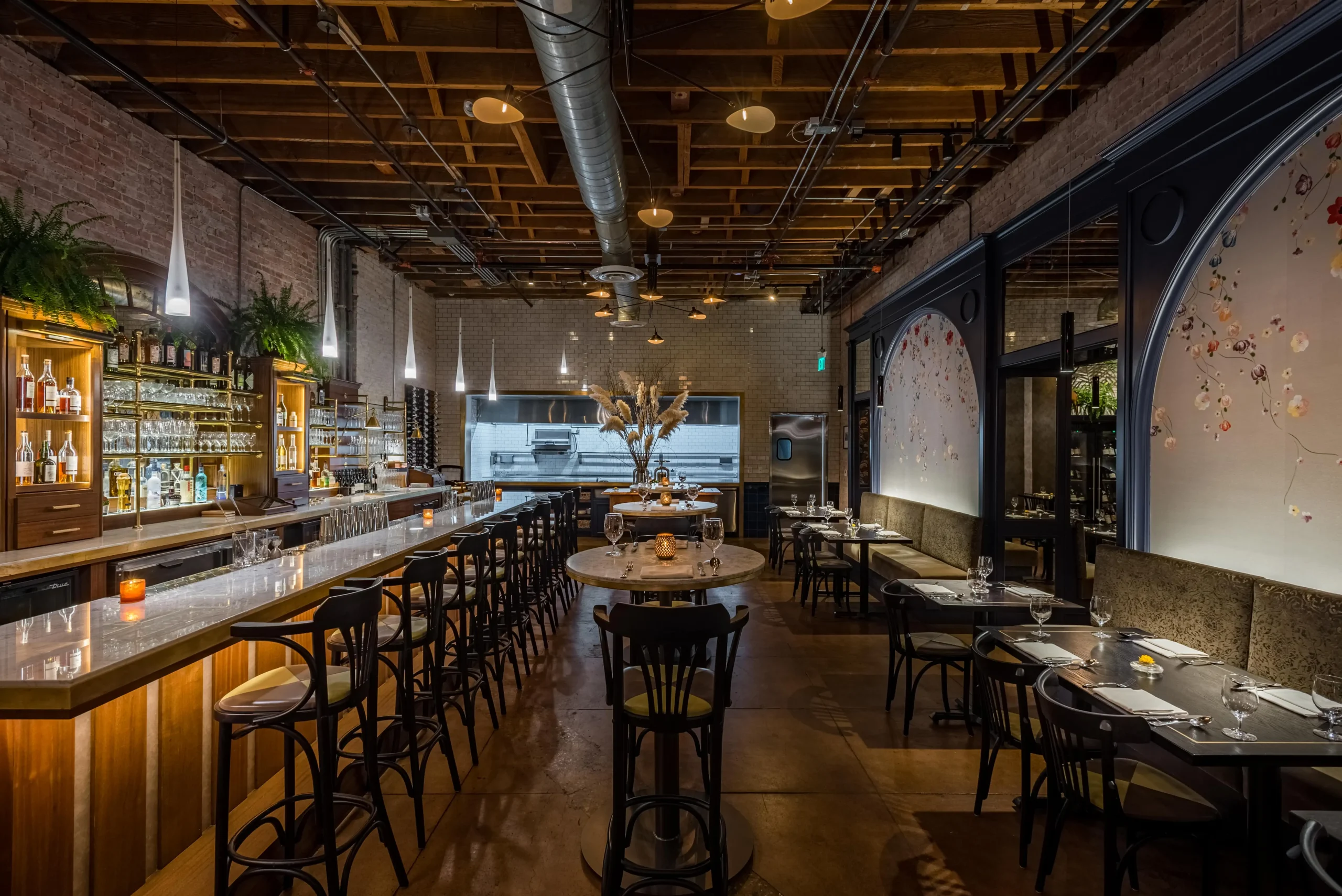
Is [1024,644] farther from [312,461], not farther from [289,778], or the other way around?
[312,461]

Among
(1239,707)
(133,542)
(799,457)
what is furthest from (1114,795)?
(799,457)

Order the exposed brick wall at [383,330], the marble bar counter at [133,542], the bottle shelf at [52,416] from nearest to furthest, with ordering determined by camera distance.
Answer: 1. the marble bar counter at [133,542]
2. the bottle shelf at [52,416]
3. the exposed brick wall at [383,330]

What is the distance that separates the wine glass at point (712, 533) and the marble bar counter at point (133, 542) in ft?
11.8

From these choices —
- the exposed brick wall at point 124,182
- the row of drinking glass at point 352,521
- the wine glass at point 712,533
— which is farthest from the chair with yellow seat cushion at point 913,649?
the exposed brick wall at point 124,182

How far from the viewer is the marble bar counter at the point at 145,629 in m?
1.74

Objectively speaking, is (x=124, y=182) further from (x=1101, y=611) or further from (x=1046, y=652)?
(x=1101, y=611)

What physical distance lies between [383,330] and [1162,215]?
8967 millimetres

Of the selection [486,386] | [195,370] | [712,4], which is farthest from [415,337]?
[712,4]

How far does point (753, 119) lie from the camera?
3.84m

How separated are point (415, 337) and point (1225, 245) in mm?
10195

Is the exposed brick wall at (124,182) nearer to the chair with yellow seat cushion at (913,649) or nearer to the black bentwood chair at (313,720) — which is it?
the black bentwood chair at (313,720)

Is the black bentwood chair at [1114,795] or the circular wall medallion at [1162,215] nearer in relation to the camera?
the black bentwood chair at [1114,795]

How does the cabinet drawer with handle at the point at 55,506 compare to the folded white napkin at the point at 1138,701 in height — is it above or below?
A: above

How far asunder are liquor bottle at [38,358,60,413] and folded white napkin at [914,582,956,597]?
17.9 ft
